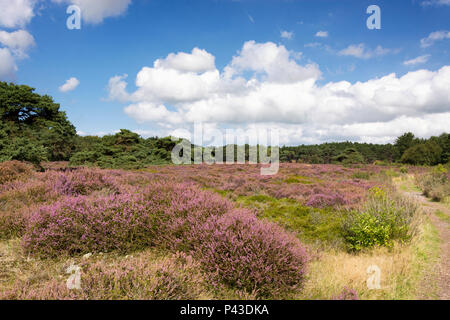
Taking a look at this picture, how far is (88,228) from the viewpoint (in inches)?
168

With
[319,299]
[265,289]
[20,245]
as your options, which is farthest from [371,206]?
[20,245]

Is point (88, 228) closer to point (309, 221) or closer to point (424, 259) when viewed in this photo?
point (309, 221)

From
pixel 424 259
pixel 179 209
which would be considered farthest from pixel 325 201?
pixel 179 209

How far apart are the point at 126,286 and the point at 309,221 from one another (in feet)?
22.5

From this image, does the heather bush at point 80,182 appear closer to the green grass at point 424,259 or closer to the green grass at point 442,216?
the green grass at point 424,259

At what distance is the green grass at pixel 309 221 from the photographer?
21.9ft

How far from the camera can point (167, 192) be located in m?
5.44

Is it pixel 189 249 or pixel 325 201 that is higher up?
pixel 189 249

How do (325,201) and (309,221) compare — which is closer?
(309,221)

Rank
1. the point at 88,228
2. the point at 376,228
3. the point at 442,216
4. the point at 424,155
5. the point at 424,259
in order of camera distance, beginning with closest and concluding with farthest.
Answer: the point at 88,228
the point at 424,259
the point at 376,228
the point at 442,216
the point at 424,155

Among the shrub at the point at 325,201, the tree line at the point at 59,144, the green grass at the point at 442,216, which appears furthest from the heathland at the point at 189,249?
the tree line at the point at 59,144
